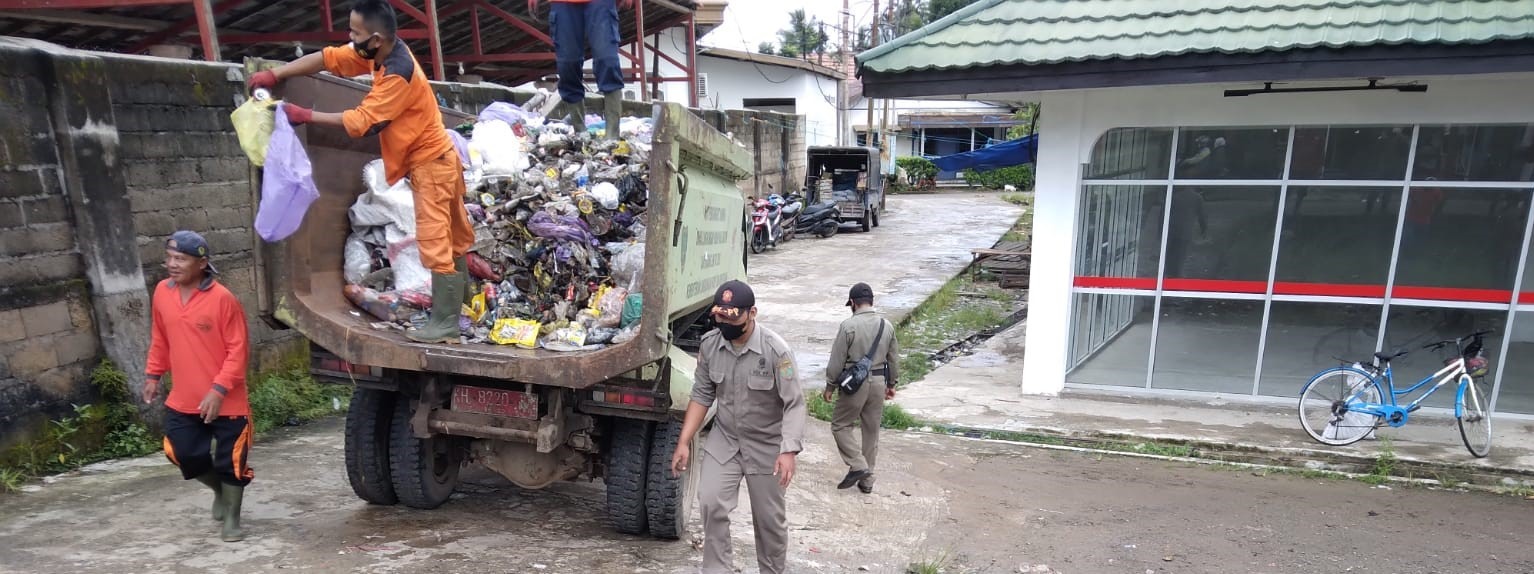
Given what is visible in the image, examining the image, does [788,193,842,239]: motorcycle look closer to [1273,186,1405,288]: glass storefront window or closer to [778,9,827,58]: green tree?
[1273,186,1405,288]: glass storefront window

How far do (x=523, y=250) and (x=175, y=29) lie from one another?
25.9 feet

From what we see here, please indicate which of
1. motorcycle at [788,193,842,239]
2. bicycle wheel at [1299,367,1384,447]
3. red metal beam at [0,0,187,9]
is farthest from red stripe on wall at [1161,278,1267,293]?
motorcycle at [788,193,842,239]

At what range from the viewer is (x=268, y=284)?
3779mm

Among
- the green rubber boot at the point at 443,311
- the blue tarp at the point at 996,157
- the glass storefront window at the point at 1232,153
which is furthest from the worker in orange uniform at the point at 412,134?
the blue tarp at the point at 996,157

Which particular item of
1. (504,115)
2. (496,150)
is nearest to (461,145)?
(496,150)

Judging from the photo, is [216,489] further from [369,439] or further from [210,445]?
[369,439]

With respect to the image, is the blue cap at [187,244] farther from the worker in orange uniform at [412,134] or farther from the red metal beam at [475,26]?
the red metal beam at [475,26]

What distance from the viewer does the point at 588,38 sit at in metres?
6.01

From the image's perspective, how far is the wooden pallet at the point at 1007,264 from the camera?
565 inches

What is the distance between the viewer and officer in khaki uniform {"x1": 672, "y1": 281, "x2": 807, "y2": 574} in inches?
145

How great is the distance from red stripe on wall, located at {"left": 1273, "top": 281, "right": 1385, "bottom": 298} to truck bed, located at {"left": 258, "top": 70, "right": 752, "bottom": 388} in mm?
5728

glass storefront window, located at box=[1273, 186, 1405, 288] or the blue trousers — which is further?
glass storefront window, located at box=[1273, 186, 1405, 288]

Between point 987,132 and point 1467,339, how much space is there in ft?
105

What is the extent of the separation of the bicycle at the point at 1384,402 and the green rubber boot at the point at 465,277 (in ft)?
20.1
